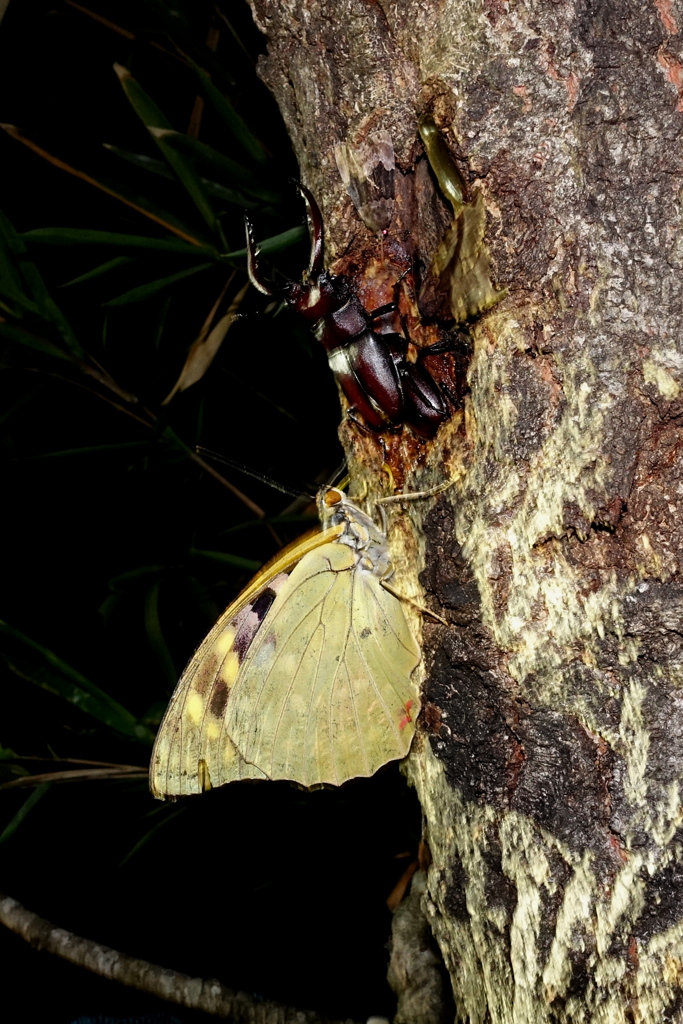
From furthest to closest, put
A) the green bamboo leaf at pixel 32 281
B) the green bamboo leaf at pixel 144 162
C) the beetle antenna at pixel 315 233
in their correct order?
1. the green bamboo leaf at pixel 32 281
2. the green bamboo leaf at pixel 144 162
3. the beetle antenna at pixel 315 233

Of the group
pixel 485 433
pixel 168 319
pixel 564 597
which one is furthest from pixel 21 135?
pixel 564 597

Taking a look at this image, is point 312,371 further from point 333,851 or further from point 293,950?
point 293,950

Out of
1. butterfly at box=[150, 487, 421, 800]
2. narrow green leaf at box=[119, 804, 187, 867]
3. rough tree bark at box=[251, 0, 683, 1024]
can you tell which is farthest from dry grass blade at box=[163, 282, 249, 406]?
rough tree bark at box=[251, 0, 683, 1024]

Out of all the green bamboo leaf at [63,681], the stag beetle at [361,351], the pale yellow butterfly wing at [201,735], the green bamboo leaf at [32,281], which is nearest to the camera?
the stag beetle at [361,351]

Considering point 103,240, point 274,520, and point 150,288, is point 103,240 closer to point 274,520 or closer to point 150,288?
point 150,288

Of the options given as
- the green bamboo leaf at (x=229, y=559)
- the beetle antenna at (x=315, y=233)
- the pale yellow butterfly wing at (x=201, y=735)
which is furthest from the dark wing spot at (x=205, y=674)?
the green bamboo leaf at (x=229, y=559)

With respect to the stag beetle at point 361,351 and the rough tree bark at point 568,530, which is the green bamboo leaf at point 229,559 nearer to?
the stag beetle at point 361,351

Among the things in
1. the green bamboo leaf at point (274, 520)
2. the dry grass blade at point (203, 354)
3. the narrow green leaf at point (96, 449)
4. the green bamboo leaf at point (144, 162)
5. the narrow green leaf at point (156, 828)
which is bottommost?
the narrow green leaf at point (156, 828)

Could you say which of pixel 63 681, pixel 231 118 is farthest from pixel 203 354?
pixel 63 681
